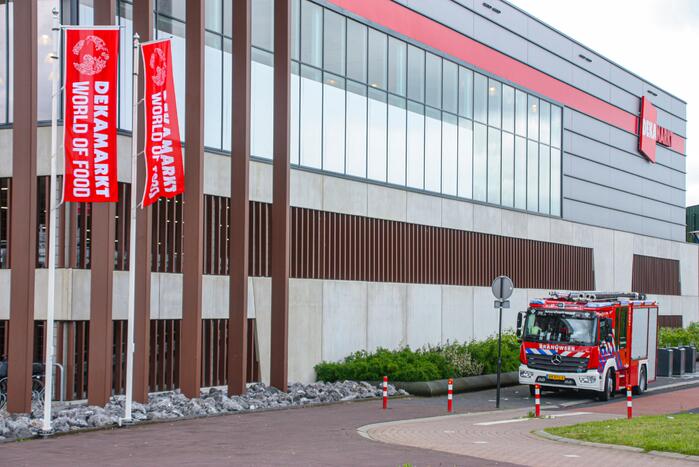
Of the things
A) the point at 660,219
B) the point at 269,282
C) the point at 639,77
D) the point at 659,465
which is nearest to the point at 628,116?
the point at 639,77

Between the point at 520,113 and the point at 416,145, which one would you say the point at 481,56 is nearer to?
the point at 520,113

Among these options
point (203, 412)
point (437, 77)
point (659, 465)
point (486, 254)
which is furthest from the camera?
point (486, 254)

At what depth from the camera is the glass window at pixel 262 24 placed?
30.7 meters

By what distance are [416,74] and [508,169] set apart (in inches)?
335

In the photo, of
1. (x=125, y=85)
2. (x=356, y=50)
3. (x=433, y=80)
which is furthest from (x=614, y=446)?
(x=433, y=80)

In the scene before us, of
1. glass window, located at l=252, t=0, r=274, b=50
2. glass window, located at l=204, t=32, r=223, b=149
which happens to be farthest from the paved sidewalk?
glass window, located at l=252, t=0, r=274, b=50

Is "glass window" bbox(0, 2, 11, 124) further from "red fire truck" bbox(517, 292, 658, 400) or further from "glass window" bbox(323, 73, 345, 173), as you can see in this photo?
"red fire truck" bbox(517, 292, 658, 400)

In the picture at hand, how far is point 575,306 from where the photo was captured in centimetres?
2831

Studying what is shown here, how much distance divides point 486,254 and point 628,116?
18.7 metres

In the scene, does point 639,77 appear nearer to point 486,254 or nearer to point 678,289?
point 678,289

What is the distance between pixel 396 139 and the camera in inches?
1448

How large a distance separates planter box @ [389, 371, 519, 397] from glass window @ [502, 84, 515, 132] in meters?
14.4

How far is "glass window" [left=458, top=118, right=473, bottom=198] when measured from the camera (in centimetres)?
4112

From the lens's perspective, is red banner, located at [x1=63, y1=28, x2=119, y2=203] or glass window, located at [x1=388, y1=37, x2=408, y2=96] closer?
red banner, located at [x1=63, y1=28, x2=119, y2=203]
